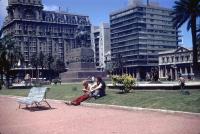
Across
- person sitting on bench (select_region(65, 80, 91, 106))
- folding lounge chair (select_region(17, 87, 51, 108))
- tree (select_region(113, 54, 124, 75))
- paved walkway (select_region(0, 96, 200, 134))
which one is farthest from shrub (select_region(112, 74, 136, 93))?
tree (select_region(113, 54, 124, 75))

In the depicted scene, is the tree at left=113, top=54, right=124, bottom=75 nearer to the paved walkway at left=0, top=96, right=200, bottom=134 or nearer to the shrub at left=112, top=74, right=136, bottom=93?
the shrub at left=112, top=74, right=136, bottom=93

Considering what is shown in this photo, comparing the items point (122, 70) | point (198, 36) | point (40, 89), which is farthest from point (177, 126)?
point (122, 70)

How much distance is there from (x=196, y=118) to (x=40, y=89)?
787 cm

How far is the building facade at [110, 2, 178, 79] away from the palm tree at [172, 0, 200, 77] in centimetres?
7334

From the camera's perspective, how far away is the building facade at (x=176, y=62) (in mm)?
97938

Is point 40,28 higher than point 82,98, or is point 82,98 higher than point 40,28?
point 40,28

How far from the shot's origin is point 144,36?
12088 cm

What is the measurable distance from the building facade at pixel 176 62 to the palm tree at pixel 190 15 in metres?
47.9

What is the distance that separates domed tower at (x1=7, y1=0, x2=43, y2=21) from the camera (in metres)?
112

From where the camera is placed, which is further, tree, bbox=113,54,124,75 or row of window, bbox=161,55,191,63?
tree, bbox=113,54,124,75

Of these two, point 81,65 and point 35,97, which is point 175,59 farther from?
point 35,97

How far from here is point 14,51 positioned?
140ft

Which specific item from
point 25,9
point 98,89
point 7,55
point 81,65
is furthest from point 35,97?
point 25,9

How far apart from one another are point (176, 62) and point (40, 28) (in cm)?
6001
